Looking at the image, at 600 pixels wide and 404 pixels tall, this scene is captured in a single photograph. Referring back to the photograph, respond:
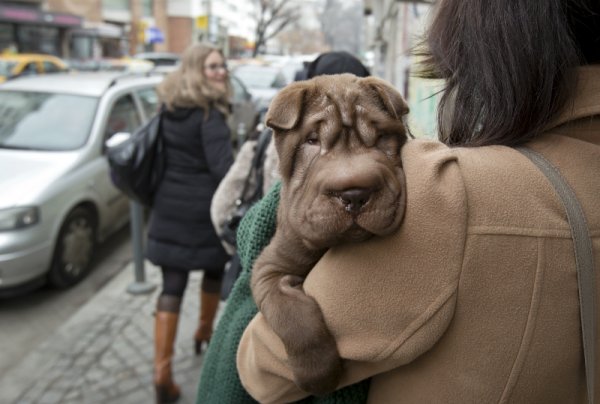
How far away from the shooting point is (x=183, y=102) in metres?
4.09

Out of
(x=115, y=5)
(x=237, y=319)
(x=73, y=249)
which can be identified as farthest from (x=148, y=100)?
(x=115, y=5)

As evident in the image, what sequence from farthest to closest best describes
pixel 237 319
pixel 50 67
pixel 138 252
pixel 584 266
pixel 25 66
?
1. pixel 50 67
2. pixel 25 66
3. pixel 138 252
4. pixel 237 319
5. pixel 584 266

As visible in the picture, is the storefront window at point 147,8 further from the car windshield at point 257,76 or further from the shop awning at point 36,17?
the car windshield at point 257,76

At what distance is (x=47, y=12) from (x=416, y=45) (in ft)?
135

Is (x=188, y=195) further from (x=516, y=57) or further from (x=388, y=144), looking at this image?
(x=516, y=57)

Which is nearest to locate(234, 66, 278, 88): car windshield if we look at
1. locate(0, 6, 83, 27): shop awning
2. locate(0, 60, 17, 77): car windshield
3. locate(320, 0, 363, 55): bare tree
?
locate(320, 0, 363, 55): bare tree

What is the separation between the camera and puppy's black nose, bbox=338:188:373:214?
1.28 meters

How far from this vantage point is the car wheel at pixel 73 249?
235 inches

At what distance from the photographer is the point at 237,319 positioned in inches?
76.2

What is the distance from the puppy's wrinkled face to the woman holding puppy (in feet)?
0.16

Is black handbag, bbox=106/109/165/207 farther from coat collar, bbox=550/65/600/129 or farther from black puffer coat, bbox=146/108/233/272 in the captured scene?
coat collar, bbox=550/65/600/129

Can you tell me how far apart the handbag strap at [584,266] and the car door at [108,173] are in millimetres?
5800

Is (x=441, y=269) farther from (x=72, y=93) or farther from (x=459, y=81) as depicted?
(x=72, y=93)

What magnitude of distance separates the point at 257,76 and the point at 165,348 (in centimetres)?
1346
